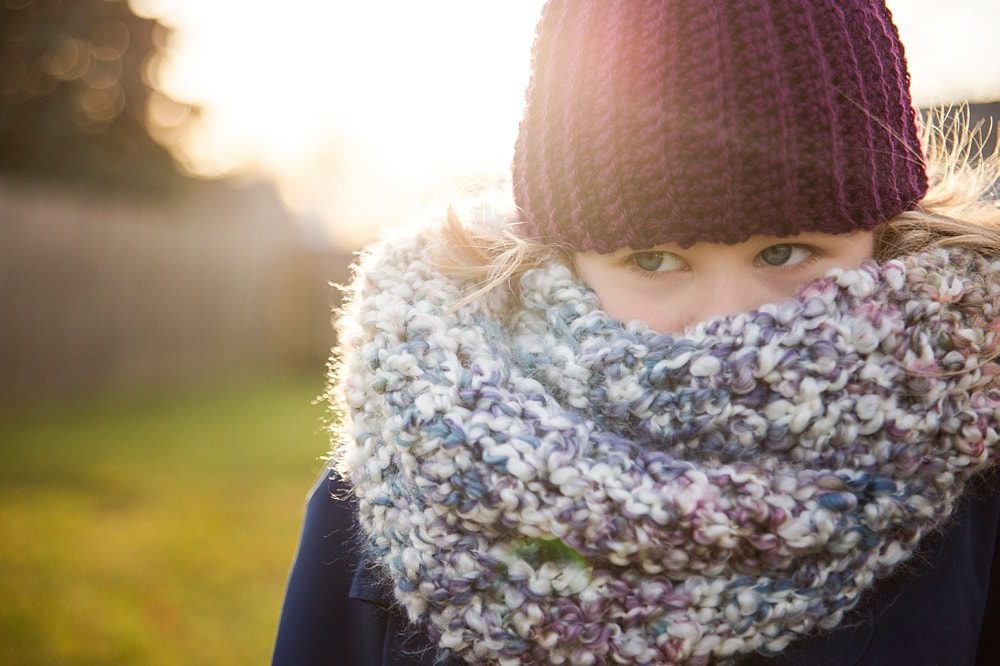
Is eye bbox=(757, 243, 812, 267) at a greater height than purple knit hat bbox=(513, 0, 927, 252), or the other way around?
purple knit hat bbox=(513, 0, 927, 252)

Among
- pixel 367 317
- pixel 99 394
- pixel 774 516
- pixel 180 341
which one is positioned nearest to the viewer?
pixel 774 516

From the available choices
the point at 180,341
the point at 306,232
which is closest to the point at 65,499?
the point at 180,341

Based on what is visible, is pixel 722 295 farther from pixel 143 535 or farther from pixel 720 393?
pixel 143 535

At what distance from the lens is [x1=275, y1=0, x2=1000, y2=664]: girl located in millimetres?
1062

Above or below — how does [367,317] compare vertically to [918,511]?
above

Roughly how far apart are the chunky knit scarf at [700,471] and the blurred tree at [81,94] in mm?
11286

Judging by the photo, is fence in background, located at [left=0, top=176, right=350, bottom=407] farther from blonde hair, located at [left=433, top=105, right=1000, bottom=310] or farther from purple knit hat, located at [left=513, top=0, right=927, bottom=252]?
purple knit hat, located at [left=513, top=0, right=927, bottom=252]

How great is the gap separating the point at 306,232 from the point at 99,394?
7.46m

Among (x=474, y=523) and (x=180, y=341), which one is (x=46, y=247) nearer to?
(x=180, y=341)

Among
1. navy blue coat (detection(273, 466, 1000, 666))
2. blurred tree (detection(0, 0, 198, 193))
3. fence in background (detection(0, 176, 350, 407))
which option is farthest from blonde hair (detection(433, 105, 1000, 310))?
blurred tree (detection(0, 0, 198, 193))

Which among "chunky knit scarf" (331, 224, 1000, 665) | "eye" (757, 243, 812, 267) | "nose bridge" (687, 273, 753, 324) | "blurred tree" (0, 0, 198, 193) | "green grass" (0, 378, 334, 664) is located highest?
"blurred tree" (0, 0, 198, 193)

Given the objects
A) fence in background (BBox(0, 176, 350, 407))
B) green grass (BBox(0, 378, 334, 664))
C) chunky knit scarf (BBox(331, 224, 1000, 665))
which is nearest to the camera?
chunky knit scarf (BBox(331, 224, 1000, 665))

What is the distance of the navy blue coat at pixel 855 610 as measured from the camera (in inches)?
45.3

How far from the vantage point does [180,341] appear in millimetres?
9000
